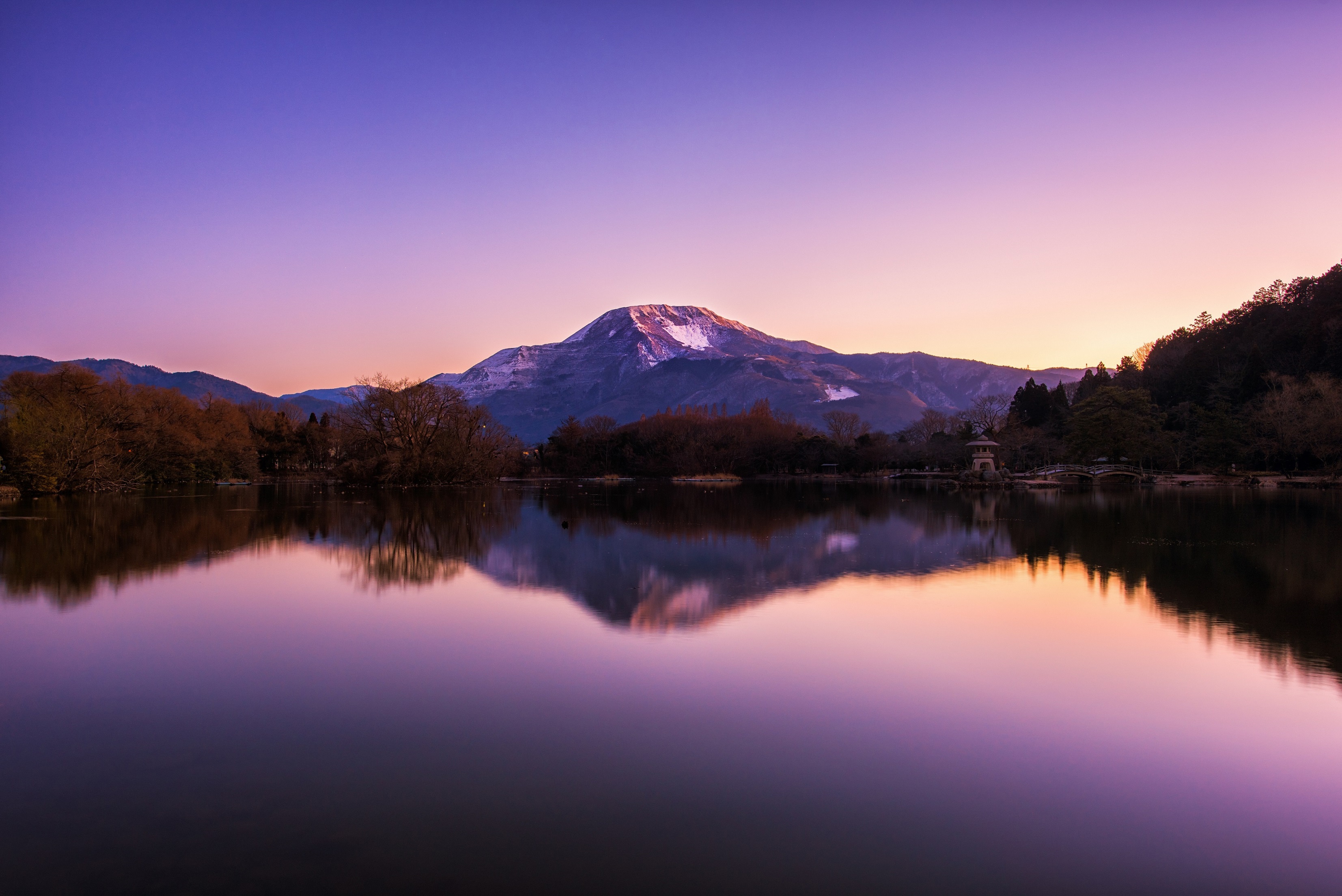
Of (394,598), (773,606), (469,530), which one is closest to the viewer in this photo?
(773,606)

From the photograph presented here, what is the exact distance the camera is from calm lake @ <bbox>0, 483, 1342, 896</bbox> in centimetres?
475

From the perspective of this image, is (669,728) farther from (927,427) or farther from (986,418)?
(927,427)

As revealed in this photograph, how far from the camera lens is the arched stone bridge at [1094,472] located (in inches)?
2662

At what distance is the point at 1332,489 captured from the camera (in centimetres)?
5375

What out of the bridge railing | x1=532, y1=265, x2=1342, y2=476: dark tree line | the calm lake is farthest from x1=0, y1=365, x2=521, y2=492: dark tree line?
the bridge railing

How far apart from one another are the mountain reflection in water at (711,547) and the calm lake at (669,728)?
0.64ft

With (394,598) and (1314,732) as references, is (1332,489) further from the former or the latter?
(394,598)

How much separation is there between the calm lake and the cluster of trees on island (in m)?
36.4

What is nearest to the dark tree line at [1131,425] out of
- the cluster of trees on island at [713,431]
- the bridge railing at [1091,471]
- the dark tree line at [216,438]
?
the cluster of trees on island at [713,431]

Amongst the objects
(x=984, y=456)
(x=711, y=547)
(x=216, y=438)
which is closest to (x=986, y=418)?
(x=984, y=456)

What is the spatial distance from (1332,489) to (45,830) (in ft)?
229

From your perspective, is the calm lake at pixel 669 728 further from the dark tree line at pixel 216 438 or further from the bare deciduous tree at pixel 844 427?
the bare deciduous tree at pixel 844 427

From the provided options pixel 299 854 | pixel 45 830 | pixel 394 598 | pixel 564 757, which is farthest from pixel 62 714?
pixel 394 598

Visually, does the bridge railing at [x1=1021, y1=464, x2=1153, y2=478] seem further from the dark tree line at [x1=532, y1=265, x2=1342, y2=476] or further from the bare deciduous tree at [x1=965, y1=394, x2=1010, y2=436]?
the bare deciduous tree at [x1=965, y1=394, x2=1010, y2=436]
